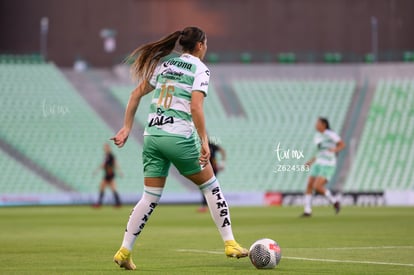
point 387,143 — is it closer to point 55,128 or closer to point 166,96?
point 55,128

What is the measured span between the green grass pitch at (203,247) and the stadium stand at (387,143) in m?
19.1

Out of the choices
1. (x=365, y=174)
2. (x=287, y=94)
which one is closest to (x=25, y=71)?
(x=287, y=94)

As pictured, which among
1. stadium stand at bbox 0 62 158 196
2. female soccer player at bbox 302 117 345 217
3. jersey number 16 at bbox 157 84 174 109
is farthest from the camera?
stadium stand at bbox 0 62 158 196

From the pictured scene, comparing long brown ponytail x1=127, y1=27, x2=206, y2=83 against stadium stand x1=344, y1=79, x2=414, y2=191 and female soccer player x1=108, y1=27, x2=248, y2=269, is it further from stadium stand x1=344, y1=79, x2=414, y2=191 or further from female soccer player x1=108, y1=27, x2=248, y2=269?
A: stadium stand x1=344, y1=79, x2=414, y2=191

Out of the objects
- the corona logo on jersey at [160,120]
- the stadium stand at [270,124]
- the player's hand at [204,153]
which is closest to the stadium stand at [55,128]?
the stadium stand at [270,124]

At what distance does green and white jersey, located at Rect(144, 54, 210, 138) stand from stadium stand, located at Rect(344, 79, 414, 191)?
31051 mm

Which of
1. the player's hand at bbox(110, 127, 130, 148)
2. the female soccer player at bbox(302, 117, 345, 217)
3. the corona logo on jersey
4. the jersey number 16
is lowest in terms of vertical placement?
the female soccer player at bbox(302, 117, 345, 217)

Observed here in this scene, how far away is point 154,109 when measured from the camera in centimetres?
1072

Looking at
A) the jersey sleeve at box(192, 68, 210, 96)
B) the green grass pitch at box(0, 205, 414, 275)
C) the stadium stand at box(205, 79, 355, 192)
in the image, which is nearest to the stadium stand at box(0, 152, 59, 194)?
the stadium stand at box(205, 79, 355, 192)

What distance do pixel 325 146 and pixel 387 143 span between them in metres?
18.4

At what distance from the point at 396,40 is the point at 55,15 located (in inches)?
609

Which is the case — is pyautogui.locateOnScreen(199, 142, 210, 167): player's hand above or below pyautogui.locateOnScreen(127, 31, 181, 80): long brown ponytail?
below

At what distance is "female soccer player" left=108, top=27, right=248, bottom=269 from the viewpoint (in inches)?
416

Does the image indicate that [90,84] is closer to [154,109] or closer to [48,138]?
[48,138]
